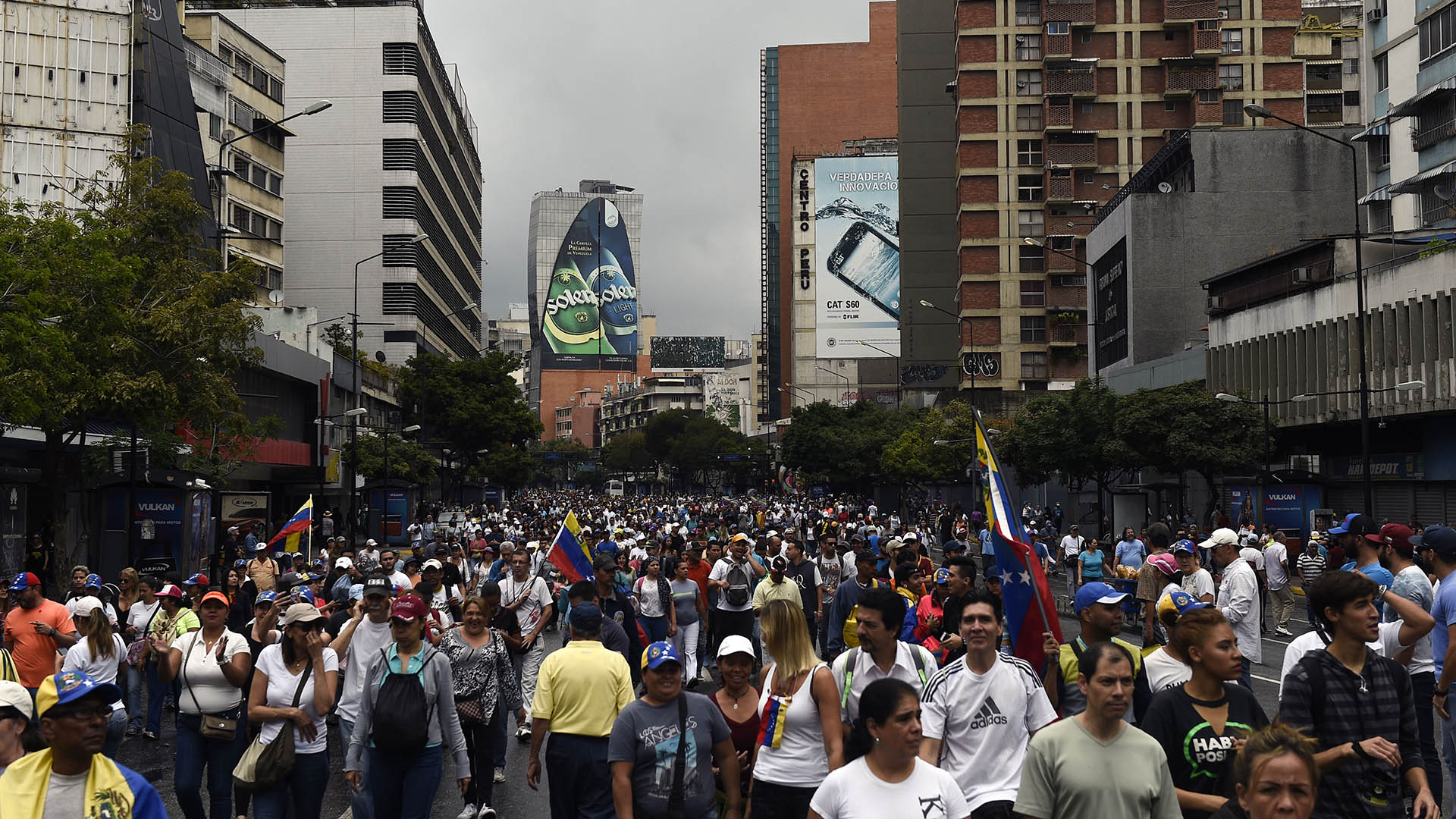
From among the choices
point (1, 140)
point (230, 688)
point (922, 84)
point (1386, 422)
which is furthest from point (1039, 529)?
point (922, 84)

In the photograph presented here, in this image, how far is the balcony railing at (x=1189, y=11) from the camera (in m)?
75.8

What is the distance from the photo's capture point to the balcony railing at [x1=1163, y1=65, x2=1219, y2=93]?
251 feet

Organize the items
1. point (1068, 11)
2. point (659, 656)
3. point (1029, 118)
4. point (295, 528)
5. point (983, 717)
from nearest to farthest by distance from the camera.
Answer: point (983, 717), point (659, 656), point (295, 528), point (1068, 11), point (1029, 118)

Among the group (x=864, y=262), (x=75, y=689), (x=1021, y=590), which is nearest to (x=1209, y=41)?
(x=864, y=262)

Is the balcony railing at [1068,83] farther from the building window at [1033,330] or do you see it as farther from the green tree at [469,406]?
the green tree at [469,406]

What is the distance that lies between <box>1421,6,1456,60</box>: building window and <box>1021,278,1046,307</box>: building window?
3712cm

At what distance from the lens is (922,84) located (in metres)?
97.4

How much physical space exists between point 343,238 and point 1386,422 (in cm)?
5217

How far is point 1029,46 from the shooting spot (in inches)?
3135

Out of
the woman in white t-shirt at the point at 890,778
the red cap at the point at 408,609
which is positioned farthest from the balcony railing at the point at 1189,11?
the woman in white t-shirt at the point at 890,778

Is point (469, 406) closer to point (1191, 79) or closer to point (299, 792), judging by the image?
point (1191, 79)

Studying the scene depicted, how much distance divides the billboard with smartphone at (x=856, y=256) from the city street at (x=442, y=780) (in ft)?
351

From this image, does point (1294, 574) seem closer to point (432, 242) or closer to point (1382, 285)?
point (1382, 285)

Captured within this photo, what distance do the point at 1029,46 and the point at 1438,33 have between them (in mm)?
36805
